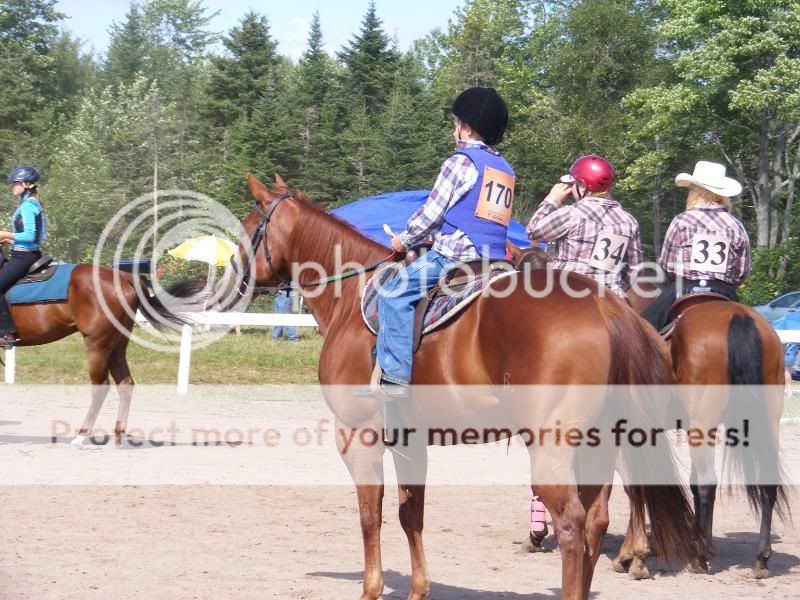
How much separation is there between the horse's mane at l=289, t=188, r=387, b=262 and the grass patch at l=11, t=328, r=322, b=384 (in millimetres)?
11885

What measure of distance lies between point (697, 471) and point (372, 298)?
2.93 m

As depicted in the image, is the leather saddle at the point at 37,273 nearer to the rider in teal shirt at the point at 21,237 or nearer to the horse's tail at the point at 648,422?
the rider in teal shirt at the point at 21,237

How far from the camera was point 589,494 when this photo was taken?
5402 millimetres

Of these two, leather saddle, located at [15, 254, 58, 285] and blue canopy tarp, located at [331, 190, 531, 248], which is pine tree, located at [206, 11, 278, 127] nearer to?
blue canopy tarp, located at [331, 190, 531, 248]

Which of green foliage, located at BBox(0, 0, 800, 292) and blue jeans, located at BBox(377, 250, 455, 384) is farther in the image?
green foliage, located at BBox(0, 0, 800, 292)

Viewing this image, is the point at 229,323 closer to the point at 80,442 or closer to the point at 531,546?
the point at 80,442

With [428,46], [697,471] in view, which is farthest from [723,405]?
[428,46]

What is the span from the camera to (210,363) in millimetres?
19750

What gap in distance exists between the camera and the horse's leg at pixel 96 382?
11789 millimetres

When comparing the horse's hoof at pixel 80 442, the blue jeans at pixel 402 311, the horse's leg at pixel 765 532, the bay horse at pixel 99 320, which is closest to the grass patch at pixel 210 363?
the bay horse at pixel 99 320

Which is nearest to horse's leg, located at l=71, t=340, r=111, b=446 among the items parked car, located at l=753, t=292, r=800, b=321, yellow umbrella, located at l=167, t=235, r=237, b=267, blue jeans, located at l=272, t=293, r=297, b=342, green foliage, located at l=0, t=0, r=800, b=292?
blue jeans, located at l=272, t=293, r=297, b=342

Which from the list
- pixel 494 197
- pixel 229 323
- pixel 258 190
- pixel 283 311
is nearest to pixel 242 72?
pixel 283 311

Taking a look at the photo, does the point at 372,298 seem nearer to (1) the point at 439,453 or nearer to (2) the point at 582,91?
(1) the point at 439,453

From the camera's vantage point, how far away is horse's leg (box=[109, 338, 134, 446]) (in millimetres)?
11750
